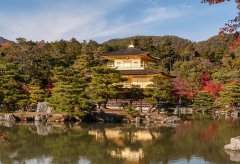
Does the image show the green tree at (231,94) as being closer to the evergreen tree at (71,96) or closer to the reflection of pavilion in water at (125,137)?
the evergreen tree at (71,96)

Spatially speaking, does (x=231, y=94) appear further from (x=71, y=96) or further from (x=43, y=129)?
(x=43, y=129)

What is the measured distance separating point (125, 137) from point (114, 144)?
1.66m

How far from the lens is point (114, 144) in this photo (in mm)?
14047

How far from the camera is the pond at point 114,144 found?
37.3 ft

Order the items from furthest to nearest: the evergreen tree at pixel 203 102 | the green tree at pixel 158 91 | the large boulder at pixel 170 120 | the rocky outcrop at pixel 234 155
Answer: the evergreen tree at pixel 203 102 → the green tree at pixel 158 91 → the large boulder at pixel 170 120 → the rocky outcrop at pixel 234 155

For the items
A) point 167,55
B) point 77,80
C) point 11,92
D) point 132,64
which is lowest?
point 11,92

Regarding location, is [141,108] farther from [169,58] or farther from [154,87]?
[169,58]

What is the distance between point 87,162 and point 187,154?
338 cm

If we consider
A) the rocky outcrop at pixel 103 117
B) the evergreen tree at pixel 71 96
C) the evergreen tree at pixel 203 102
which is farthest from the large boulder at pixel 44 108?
the evergreen tree at pixel 203 102

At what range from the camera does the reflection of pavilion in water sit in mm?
11828

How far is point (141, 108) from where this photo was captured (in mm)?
24766

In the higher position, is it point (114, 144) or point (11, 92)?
point (11, 92)

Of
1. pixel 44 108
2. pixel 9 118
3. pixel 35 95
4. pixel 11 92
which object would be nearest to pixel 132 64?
pixel 35 95

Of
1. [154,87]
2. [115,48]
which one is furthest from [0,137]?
[115,48]
